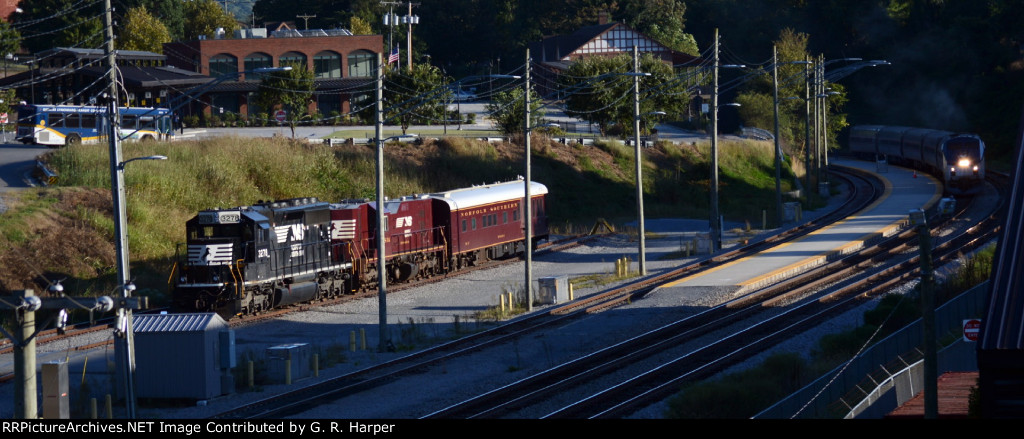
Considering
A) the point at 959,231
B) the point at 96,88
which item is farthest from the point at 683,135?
the point at 96,88

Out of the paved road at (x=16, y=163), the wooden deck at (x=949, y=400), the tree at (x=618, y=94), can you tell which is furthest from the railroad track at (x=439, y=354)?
the tree at (x=618, y=94)

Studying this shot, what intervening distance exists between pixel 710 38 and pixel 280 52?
68.9 m

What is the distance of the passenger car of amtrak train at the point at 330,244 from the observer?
111ft

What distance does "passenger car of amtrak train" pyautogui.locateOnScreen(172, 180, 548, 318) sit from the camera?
111 ft

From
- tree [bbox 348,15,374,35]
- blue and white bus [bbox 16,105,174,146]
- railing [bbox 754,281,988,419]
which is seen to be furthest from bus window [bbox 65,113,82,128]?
tree [bbox 348,15,374,35]

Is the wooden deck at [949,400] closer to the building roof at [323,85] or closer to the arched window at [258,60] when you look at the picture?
the building roof at [323,85]

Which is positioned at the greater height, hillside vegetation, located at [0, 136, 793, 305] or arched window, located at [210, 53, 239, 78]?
arched window, located at [210, 53, 239, 78]

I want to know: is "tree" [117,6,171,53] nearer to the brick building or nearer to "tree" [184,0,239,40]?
the brick building

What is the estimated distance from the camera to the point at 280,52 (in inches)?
3814

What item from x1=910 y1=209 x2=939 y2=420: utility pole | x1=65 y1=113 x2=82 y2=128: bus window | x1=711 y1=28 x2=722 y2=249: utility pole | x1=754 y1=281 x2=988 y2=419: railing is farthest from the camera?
x1=65 y1=113 x2=82 y2=128: bus window

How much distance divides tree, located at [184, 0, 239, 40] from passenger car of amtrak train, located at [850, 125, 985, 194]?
78515 mm

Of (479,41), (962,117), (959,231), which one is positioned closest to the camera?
(959,231)

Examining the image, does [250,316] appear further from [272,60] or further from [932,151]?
[272,60]

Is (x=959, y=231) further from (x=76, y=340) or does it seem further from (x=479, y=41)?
(x=479, y=41)
